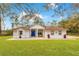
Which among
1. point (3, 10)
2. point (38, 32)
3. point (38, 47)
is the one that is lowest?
point (38, 47)

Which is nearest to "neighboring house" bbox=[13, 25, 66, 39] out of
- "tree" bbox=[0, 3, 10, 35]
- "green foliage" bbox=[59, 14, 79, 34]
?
"green foliage" bbox=[59, 14, 79, 34]

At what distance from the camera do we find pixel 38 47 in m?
2.97

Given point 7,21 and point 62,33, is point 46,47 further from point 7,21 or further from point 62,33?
point 7,21

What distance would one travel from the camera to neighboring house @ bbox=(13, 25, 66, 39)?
9.88ft

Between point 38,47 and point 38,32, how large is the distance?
0.16 meters

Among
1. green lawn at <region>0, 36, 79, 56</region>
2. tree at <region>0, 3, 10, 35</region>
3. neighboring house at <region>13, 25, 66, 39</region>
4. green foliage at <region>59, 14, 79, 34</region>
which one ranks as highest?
tree at <region>0, 3, 10, 35</region>

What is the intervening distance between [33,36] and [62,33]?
294mm

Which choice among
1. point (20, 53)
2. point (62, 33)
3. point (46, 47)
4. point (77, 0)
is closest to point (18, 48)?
point (20, 53)

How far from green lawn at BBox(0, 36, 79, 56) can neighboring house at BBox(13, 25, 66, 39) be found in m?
0.05

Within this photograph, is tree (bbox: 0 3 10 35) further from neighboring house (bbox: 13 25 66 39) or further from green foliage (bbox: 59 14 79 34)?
green foliage (bbox: 59 14 79 34)

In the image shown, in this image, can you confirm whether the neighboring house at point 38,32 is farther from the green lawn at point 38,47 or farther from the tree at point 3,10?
the tree at point 3,10

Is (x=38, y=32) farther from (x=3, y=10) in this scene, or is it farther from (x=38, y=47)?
(x=3, y=10)

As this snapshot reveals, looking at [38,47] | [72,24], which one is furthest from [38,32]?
[72,24]

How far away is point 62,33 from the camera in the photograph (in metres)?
3.01
